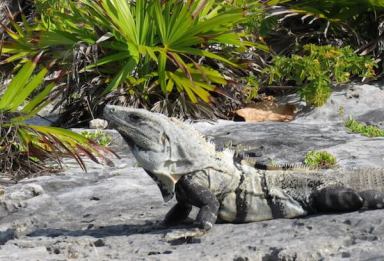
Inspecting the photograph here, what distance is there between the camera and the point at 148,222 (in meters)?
6.16

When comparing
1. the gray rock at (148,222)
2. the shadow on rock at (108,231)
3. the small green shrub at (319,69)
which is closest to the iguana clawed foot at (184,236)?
the gray rock at (148,222)

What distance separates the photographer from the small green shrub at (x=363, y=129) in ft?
29.6

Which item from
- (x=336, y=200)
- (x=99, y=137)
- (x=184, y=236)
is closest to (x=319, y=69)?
(x=99, y=137)

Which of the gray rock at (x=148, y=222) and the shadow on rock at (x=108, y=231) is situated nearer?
the gray rock at (x=148, y=222)

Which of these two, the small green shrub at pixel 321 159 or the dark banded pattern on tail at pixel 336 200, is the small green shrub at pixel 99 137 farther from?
the dark banded pattern on tail at pixel 336 200

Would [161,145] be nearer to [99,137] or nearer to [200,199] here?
[200,199]

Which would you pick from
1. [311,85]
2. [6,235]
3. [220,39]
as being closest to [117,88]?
[220,39]

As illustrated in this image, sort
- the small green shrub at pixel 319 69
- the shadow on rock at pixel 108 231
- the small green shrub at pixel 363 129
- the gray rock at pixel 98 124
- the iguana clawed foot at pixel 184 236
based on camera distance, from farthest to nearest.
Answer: the small green shrub at pixel 319 69
the gray rock at pixel 98 124
the small green shrub at pixel 363 129
the shadow on rock at pixel 108 231
the iguana clawed foot at pixel 184 236

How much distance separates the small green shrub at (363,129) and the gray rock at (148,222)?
0.12 m

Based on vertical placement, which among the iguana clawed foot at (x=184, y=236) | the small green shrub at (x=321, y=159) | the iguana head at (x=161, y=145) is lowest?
the small green shrub at (x=321, y=159)

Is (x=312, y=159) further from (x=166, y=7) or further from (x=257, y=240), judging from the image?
(x=166, y=7)

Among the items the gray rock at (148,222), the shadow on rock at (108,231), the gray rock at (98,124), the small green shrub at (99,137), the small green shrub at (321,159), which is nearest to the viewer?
the gray rock at (148,222)

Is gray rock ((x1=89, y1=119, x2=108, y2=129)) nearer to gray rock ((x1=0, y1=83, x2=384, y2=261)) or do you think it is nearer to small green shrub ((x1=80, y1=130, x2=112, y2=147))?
small green shrub ((x1=80, y1=130, x2=112, y2=147))

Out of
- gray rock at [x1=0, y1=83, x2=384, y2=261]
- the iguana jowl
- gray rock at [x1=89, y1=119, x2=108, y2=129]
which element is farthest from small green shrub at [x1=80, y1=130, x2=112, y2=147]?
the iguana jowl
